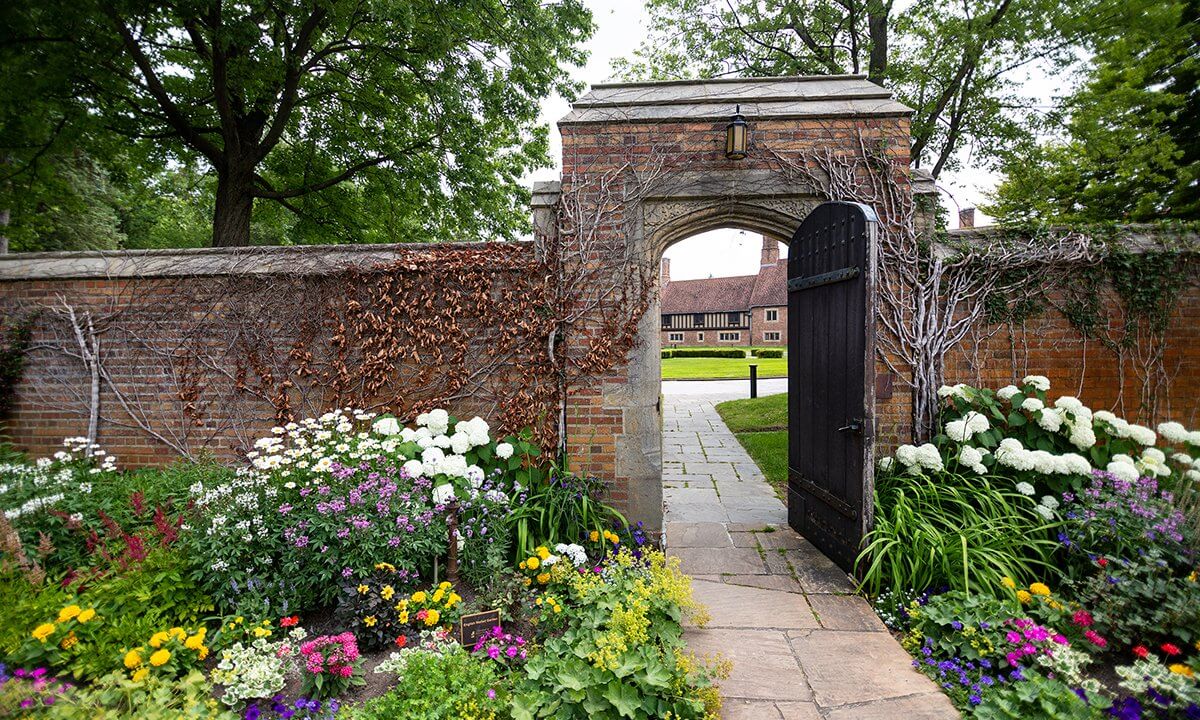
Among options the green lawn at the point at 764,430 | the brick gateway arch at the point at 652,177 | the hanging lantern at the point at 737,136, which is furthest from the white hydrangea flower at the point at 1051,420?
the hanging lantern at the point at 737,136

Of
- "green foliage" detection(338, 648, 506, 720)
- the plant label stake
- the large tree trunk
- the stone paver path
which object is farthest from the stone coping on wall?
"green foliage" detection(338, 648, 506, 720)

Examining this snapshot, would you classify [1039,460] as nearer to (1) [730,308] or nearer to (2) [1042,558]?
(2) [1042,558]

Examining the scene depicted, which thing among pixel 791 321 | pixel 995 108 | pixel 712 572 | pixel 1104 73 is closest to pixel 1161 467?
pixel 791 321

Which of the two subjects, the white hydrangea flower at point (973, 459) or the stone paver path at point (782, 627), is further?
the white hydrangea flower at point (973, 459)

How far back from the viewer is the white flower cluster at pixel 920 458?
370 cm

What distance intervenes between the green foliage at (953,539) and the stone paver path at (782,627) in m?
0.34

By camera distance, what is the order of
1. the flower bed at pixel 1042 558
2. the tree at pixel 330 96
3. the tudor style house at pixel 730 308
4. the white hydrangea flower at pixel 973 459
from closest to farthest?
the flower bed at pixel 1042 558
the white hydrangea flower at pixel 973 459
the tree at pixel 330 96
the tudor style house at pixel 730 308

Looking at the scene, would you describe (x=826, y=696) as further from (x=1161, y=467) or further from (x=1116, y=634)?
(x=1161, y=467)

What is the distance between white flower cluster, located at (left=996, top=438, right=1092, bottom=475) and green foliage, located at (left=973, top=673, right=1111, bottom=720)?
191 cm

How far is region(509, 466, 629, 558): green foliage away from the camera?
3527 mm

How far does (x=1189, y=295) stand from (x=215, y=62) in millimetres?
10935

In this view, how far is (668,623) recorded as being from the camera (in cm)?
257

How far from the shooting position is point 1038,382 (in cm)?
402

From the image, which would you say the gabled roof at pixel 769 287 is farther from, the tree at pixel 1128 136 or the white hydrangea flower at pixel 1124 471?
the white hydrangea flower at pixel 1124 471
